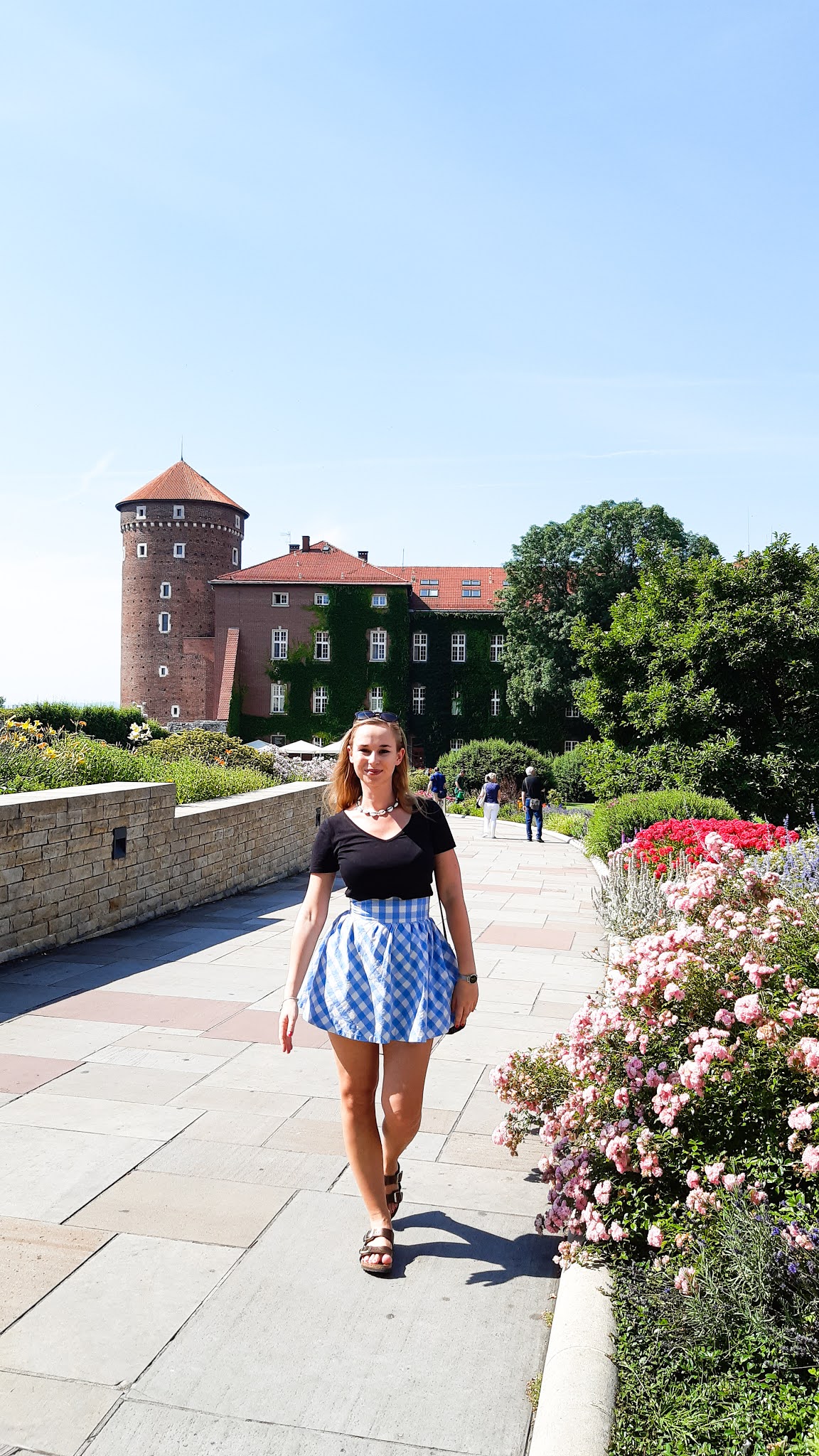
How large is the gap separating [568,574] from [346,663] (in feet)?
44.6

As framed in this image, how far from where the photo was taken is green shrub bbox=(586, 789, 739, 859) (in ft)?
46.4

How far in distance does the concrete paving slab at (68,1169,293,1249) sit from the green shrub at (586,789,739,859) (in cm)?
1063

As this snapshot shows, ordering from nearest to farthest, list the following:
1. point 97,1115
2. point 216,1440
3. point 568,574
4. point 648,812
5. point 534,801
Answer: point 216,1440 < point 97,1115 < point 648,812 < point 534,801 < point 568,574

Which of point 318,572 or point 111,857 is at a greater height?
point 318,572

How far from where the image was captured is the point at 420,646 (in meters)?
59.5

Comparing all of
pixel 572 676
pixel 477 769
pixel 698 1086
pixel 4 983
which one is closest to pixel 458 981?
pixel 698 1086

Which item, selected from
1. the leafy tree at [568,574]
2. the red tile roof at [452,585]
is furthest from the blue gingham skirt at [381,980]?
the red tile roof at [452,585]

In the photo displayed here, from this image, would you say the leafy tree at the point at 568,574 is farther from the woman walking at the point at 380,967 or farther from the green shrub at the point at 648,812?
the woman walking at the point at 380,967

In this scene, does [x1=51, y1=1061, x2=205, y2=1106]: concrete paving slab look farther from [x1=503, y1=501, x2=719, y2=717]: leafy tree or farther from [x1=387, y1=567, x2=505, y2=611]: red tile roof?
[x1=387, y1=567, x2=505, y2=611]: red tile roof


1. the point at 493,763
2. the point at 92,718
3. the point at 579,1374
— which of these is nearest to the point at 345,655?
the point at 493,763

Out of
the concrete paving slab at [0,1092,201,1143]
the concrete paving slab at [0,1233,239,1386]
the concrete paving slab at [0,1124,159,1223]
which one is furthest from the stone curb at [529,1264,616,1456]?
the concrete paving slab at [0,1092,201,1143]

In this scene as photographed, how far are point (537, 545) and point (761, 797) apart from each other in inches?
1366

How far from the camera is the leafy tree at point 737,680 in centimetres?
1845

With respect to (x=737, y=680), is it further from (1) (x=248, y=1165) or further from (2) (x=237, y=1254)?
(2) (x=237, y=1254)
